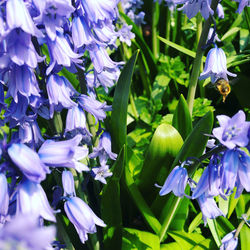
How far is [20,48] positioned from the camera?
135 centimetres

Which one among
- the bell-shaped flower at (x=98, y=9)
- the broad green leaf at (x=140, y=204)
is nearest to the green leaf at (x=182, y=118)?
the broad green leaf at (x=140, y=204)

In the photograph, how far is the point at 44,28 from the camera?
4.98 ft

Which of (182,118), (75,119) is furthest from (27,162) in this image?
(182,118)

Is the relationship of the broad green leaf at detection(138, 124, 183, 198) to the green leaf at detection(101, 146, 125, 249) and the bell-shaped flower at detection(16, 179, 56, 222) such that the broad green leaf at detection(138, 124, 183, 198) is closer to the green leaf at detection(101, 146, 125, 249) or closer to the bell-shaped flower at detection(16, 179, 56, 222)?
the green leaf at detection(101, 146, 125, 249)

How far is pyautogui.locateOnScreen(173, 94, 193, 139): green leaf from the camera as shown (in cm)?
225

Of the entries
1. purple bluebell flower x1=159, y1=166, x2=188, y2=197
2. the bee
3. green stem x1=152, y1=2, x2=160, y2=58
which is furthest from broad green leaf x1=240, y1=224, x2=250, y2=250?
green stem x1=152, y1=2, x2=160, y2=58

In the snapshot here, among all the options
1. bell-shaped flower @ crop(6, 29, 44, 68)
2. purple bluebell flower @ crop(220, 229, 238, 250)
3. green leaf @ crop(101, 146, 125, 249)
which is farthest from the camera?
purple bluebell flower @ crop(220, 229, 238, 250)

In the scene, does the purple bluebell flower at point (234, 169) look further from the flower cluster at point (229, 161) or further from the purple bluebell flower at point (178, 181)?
the purple bluebell flower at point (178, 181)

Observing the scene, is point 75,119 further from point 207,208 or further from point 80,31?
point 207,208

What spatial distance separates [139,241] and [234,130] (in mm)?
1065

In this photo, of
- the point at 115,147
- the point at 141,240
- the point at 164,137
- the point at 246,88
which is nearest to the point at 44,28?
the point at 164,137

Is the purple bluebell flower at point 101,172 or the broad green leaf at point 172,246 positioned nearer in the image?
the purple bluebell flower at point 101,172

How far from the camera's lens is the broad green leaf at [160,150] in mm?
2143

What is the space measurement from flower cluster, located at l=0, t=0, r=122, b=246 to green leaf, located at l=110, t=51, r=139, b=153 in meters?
0.28
